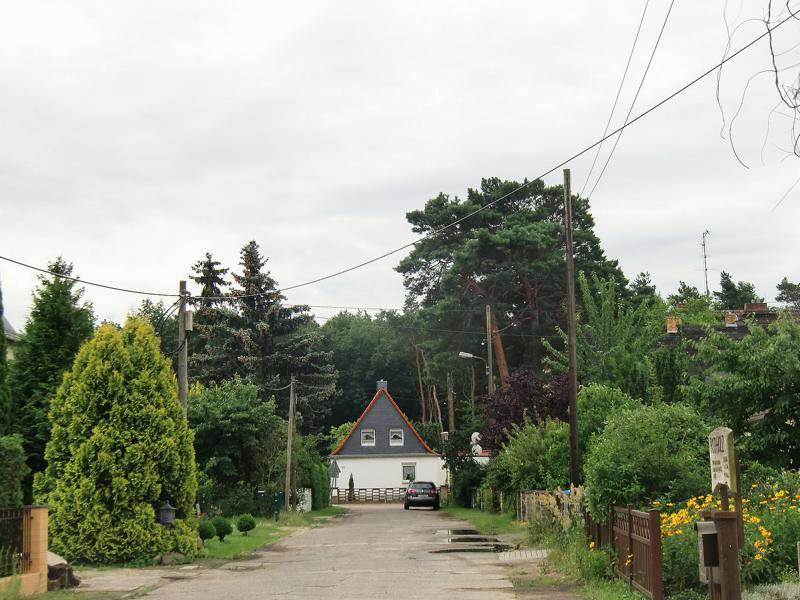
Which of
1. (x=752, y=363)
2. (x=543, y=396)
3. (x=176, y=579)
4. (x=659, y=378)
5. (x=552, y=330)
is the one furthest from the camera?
(x=552, y=330)

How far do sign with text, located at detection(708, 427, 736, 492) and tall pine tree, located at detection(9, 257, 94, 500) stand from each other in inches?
666

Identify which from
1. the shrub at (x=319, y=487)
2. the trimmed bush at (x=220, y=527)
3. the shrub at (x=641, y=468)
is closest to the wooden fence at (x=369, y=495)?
the shrub at (x=319, y=487)

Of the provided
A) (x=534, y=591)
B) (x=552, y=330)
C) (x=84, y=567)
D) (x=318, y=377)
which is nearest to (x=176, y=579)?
(x=84, y=567)

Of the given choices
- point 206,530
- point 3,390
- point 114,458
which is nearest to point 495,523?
point 206,530

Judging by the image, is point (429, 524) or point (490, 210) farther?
point (490, 210)

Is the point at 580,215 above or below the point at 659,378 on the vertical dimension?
above

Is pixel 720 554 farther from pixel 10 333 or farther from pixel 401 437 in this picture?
pixel 401 437

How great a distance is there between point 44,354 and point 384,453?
50.1m

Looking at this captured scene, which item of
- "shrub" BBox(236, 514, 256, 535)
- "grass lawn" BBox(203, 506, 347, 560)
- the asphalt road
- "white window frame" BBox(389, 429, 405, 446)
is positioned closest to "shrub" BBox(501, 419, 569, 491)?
the asphalt road

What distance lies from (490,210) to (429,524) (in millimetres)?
19790

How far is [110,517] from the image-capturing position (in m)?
18.7

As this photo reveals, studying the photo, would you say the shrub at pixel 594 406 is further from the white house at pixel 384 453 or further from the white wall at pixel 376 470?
the white wall at pixel 376 470

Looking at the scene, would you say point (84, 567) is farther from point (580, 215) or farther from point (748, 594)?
point (580, 215)

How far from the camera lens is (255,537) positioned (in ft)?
91.7
